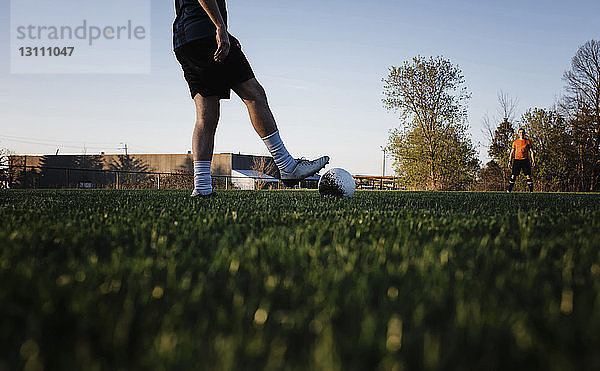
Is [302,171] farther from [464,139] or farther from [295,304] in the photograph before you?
[464,139]

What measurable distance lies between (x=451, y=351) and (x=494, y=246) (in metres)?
1.06

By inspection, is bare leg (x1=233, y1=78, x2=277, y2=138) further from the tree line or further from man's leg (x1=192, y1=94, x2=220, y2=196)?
the tree line

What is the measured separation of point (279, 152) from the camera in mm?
4688

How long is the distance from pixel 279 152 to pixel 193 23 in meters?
1.54

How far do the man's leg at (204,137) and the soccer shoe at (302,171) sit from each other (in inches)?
32.5

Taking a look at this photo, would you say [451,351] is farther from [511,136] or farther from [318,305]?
[511,136]

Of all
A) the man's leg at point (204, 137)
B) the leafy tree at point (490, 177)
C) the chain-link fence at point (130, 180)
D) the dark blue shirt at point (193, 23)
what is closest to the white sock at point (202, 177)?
the man's leg at point (204, 137)

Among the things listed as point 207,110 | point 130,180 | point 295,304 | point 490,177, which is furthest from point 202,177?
point 130,180

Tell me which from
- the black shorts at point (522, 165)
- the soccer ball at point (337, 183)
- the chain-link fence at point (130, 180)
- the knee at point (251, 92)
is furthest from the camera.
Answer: the chain-link fence at point (130, 180)

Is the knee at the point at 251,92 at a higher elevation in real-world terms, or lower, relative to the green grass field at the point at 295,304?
higher

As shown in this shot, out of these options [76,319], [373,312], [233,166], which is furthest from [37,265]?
[233,166]

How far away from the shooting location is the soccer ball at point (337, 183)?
5.16 metres

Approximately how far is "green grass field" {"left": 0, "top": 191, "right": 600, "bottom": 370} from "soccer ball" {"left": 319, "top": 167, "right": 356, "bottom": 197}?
3515 millimetres

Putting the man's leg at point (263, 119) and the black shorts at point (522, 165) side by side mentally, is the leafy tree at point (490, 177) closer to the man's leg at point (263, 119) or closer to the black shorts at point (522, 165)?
the black shorts at point (522, 165)
